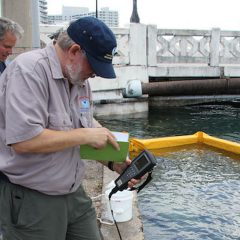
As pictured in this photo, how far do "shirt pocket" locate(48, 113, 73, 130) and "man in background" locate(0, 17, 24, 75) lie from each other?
79.9 inches

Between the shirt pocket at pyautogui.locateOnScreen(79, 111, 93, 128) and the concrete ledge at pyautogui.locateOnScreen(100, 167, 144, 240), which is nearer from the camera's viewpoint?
the shirt pocket at pyautogui.locateOnScreen(79, 111, 93, 128)

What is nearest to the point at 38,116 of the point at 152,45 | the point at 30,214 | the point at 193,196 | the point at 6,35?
the point at 30,214

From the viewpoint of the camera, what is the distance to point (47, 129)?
6.82 feet

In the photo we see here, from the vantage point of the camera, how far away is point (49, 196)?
2.26m

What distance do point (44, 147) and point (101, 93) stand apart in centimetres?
1176

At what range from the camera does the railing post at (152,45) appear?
13648mm

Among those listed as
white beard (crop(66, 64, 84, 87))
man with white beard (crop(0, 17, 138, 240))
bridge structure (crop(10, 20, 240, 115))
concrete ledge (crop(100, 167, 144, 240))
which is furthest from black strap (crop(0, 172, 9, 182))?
bridge structure (crop(10, 20, 240, 115))

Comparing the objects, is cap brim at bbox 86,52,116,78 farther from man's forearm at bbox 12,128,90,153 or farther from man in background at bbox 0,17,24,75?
man in background at bbox 0,17,24,75

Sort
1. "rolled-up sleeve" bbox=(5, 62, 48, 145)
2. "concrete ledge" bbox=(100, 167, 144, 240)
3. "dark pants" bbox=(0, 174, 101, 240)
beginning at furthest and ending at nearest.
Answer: "concrete ledge" bbox=(100, 167, 144, 240) → "dark pants" bbox=(0, 174, 101, 240) → "rolled-up sleeve" bbox=(5, 62, 48, 145)

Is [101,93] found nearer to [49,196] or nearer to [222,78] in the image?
[222,78]

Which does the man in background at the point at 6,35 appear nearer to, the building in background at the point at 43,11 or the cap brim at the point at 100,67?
the cap brim at the point at 100,67

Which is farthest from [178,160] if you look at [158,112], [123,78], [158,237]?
[158,112]

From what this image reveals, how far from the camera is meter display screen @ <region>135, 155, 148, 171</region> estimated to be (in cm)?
247

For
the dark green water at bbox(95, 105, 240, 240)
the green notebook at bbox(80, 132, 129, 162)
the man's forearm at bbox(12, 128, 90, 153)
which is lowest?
the dark green water at bbox(95, 105, 240, 240)
